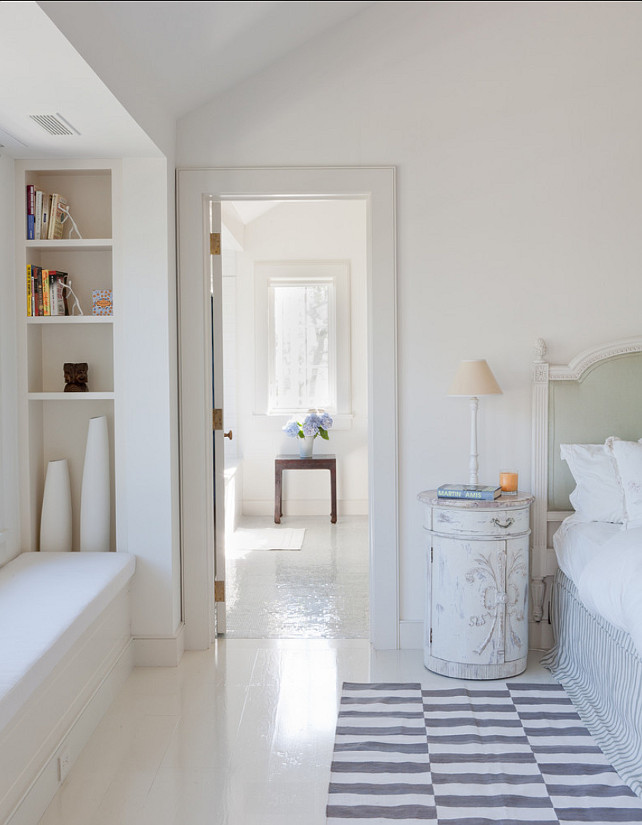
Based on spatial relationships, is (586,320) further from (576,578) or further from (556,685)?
(556,685)

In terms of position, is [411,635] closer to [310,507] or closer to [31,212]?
[31,212]

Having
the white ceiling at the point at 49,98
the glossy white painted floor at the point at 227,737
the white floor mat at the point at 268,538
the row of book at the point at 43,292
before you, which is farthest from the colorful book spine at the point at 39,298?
the white floor mat at the point at 268,538

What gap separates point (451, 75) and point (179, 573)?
2.57 m

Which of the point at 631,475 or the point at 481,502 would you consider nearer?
the point at 631,475

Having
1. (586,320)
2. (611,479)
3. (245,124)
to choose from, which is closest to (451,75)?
(245,124)

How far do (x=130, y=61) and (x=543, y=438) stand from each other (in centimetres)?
230

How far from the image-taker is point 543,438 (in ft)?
11.7

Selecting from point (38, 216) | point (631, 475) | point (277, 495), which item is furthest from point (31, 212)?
point (277, 495)

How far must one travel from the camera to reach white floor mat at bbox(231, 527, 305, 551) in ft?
18.8

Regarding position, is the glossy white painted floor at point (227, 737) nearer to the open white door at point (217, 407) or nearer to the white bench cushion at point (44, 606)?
the open white door at point (217, 407)

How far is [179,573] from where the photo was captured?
11.9 ft

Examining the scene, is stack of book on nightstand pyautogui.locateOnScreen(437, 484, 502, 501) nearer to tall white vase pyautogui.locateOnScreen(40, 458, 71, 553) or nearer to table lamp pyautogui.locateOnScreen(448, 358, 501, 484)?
table lamp pyautogui.locateOnScreen(448, 358, 501, 484)

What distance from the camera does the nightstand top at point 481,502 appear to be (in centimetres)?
323

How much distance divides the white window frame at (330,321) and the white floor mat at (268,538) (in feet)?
3.51
